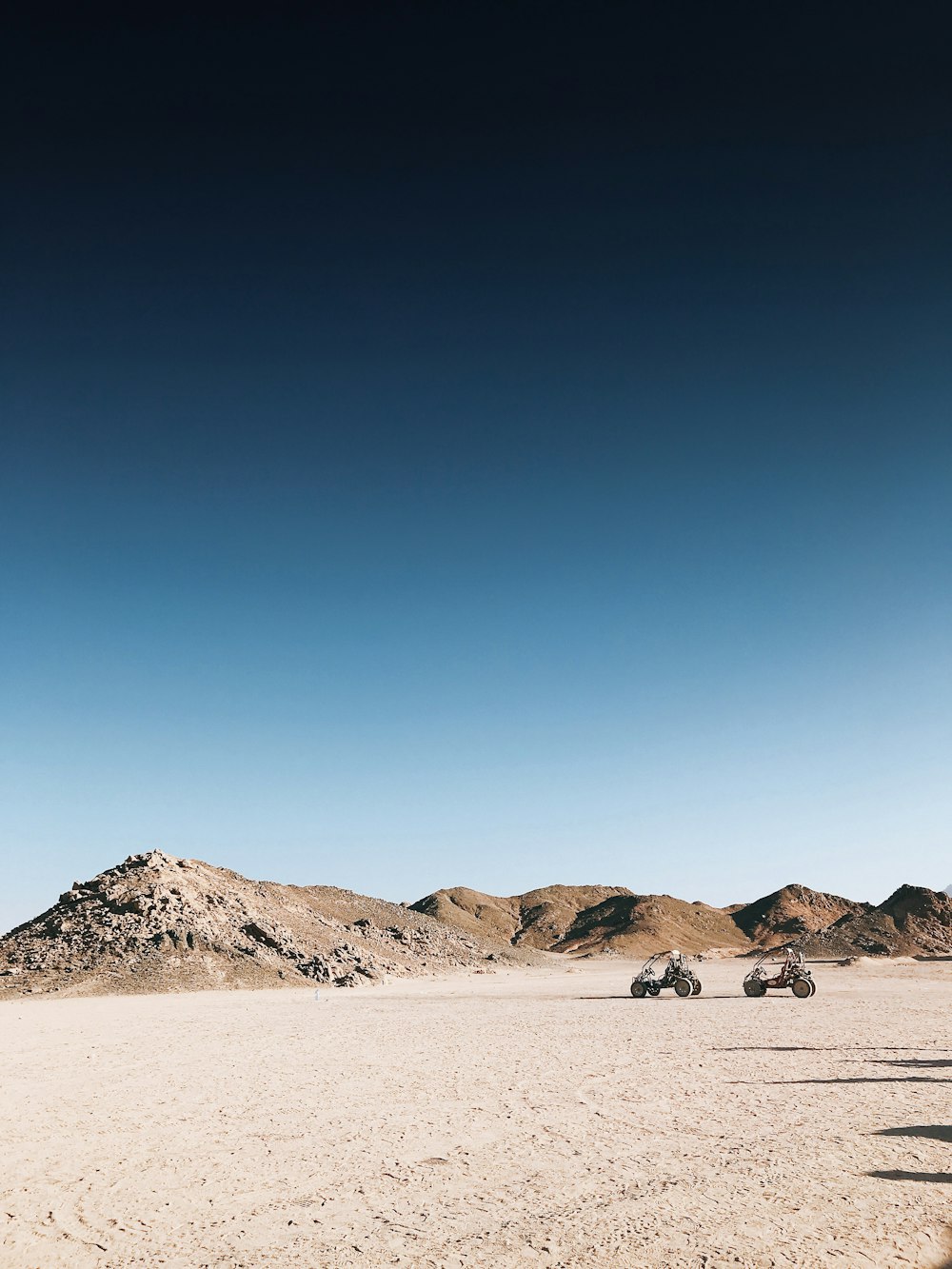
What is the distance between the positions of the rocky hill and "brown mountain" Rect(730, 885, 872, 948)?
2831 inches

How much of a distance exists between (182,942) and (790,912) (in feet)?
372

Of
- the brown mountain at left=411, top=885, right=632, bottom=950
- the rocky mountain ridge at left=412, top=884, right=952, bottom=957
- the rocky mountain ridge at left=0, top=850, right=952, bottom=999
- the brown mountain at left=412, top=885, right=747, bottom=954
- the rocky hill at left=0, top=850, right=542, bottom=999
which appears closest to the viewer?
the rocky hill at left=0, top=850, right=542, bottom=999

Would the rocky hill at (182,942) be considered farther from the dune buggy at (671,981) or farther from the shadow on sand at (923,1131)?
the shadow on sand at (923,1131)

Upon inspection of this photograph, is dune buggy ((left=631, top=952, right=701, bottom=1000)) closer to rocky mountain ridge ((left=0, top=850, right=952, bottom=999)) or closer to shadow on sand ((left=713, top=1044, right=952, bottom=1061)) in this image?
shadow on sand ((left=713, top=1044, right=952, bottom=1061))

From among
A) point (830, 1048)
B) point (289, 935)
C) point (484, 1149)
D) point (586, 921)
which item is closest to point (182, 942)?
point (289, 935)

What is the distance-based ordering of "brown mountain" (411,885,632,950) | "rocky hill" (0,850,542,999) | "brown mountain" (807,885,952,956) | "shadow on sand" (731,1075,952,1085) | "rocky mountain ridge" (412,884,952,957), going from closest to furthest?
"shadow on sand" (731,1075,952,1085) → "rocky hill" (0,850,542,999) → "brown mountain" (807,885,952,956) → "rocky mountain ridge" (412,884,952,957) → "brown mountain" (411,885,632,950)

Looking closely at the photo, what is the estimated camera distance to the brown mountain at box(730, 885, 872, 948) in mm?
127938

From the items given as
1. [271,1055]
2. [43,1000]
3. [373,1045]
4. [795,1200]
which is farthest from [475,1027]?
[43,1000]

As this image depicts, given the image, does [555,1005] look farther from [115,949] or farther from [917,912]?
[917,912]

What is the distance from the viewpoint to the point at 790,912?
13725 centimetres

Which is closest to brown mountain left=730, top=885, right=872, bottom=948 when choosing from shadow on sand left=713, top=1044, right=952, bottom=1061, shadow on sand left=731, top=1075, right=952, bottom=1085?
shadow on sand left=713, top=1044, right=952, bottom=1061

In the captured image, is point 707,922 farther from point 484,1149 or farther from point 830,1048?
point 484,1149

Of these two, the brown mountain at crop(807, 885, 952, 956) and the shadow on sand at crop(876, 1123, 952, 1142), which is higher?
the shadow on sand at crop(876, 1123, 952, 1142)

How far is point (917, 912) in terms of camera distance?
95.5m
